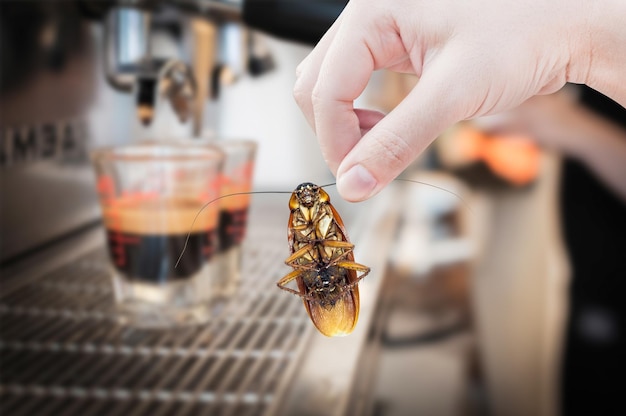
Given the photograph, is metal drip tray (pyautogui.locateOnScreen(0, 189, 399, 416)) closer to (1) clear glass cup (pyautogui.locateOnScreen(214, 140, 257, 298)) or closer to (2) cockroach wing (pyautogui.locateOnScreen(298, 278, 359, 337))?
(1) clear glass cup (pyautogui.locateOnScreen(214, 140, 257, 298))

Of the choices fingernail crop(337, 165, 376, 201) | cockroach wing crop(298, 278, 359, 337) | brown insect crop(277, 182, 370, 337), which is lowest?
cockroach wing crop(298, 278, 359, 337)

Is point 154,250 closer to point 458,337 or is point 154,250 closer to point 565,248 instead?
point 565,248

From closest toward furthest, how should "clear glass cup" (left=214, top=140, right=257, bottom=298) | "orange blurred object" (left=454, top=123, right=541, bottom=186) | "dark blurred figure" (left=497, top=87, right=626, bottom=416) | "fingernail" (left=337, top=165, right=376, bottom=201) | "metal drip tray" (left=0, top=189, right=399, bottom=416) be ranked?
1. "fingernail" (left=337, top=165, right=376, bottom=201)
2. "metal drip tray" (left=0, top=189, right=399, bottom=416)
3. "clear glass cup" (left=214, top=140, right=257, bottom=298)
4. "dark blurred figure" (left=497, top=87, right=626, bottom=416)
5. "orange blurred object" (left=454, top=123, right=541, bottom=186)

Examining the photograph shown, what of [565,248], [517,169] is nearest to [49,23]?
[565,248]

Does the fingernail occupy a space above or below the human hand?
below

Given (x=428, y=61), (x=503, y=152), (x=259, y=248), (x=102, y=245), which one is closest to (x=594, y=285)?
(x=503, y=152)

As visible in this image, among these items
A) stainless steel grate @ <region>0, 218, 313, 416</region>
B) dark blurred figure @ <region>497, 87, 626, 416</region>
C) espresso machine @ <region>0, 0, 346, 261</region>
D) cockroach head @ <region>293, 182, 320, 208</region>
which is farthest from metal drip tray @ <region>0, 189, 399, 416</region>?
dark blurred figure @ <region>497, 87, 626, 416</region>

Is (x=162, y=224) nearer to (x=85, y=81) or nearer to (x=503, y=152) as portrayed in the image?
(x=85, y=81)
